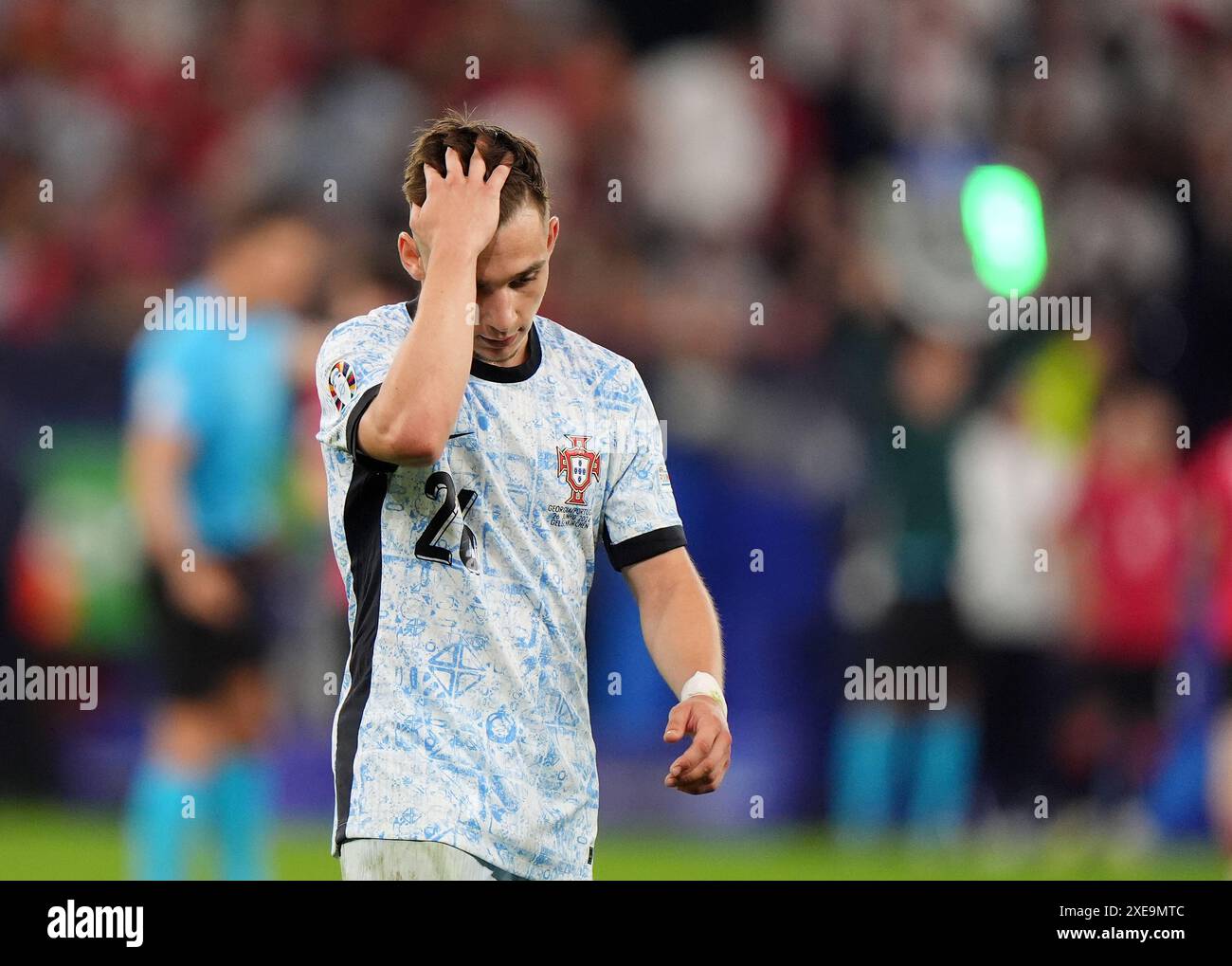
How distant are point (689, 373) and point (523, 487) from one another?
4.64 metres

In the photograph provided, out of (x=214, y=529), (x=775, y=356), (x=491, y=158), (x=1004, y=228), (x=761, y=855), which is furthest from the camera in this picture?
(x=1004, y=228)

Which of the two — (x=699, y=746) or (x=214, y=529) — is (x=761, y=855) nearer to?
(x=214, y=529)

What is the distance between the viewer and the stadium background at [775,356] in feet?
22.5

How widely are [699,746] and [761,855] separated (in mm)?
4121

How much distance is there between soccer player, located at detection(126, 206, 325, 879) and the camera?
16.9 feet

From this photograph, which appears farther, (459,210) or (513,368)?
(513,368)

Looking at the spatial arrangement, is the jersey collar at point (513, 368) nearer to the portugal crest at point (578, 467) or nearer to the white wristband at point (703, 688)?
the portugal crest at point (578, 467)

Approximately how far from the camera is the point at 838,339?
7.54 metres

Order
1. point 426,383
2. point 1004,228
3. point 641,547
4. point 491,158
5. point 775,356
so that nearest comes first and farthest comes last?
1. point 426,383
2. point 491,158
3. point 641,547
4. point 775,356
5. point 1004,228

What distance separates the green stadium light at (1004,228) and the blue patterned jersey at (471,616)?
514 centimetres

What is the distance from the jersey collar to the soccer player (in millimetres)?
2451

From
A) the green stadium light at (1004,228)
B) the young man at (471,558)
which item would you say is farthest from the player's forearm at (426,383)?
the green stadium light at (1004,228)

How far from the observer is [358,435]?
270 centimetres

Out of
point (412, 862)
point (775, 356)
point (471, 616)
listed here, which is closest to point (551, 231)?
point (471, 616)
